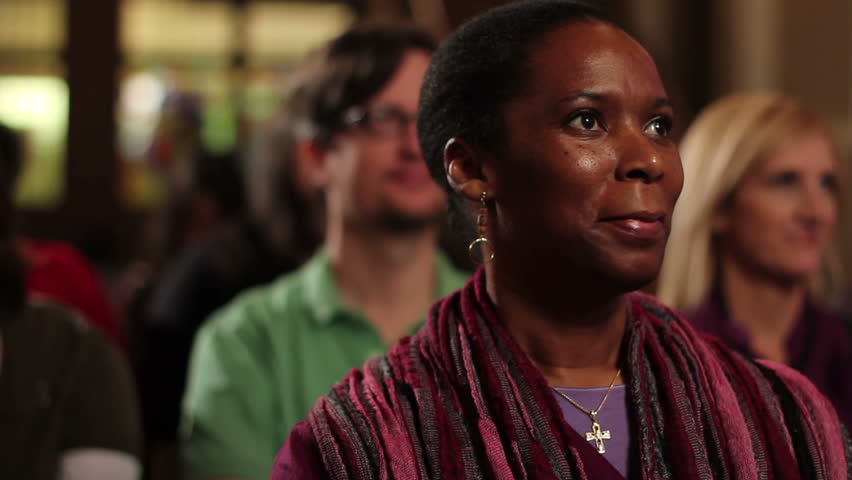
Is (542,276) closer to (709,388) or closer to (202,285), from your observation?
(709,388)

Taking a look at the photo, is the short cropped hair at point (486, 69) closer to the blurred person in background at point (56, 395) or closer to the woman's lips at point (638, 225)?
the woman's lips at point (638, 225)

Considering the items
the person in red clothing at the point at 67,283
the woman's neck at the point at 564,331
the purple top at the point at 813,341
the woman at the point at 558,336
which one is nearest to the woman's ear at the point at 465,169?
the woman at the point at 558,336

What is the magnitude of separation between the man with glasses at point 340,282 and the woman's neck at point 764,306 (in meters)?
0.69

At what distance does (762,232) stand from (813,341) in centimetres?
28

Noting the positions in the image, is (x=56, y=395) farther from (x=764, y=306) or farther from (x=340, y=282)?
(x=764, y=306)

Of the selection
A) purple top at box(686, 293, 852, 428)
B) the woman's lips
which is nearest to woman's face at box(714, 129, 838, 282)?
purple top at box(686, 293, 852, 428)

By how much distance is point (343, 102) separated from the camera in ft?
8.29

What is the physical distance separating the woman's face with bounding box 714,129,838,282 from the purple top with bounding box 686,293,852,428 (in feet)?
0.39

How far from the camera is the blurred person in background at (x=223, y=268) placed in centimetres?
316

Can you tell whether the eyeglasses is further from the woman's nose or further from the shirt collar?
the woman's nose

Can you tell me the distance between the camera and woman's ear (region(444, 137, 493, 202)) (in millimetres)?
1484

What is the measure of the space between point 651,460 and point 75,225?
8.87m

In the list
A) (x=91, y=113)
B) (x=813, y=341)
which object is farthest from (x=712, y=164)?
(x=91, y=113)

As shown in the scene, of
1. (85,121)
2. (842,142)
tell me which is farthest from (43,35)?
(842,142)
